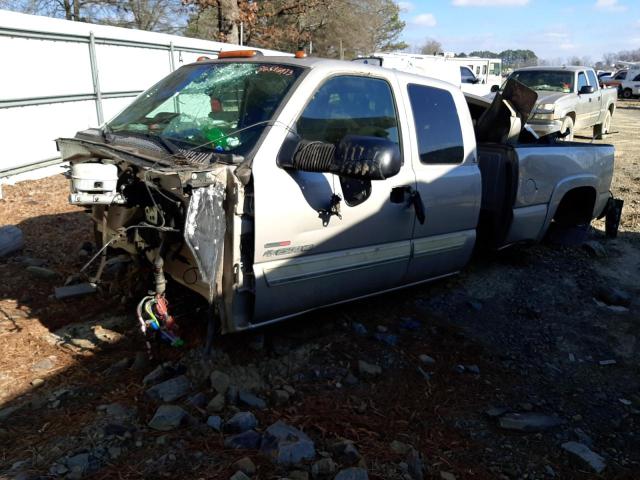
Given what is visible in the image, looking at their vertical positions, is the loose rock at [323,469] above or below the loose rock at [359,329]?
below

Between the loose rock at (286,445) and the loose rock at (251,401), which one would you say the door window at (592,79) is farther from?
the loose rock at (286,445)

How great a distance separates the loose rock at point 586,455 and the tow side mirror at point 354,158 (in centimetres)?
176

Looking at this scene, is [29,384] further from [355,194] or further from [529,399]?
[529,399]

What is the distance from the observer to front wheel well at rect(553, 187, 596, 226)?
6043mm

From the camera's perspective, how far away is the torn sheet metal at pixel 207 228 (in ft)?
9.37

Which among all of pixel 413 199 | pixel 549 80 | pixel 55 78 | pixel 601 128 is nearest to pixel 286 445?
pixel 413 199

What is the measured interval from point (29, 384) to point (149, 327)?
83 cm

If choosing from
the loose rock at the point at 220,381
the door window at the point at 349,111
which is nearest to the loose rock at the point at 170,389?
the loose rock at the point at 220,381

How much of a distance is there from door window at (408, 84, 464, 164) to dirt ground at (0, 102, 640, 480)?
1.26m

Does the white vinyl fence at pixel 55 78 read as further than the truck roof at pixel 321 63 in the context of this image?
Yes

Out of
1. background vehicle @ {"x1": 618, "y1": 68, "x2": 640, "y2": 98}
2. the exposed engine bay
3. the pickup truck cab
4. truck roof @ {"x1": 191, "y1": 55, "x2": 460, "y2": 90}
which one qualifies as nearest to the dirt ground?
the exposed engine bay

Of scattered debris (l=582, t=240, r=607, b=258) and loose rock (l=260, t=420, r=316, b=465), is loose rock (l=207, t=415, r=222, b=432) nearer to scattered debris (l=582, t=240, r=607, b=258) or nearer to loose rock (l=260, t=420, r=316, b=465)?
loose rock (l=260, t=420, r=316, b=465)

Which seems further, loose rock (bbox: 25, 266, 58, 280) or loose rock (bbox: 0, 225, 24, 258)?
loose rock (bbox: 0, 225, 24, 258)

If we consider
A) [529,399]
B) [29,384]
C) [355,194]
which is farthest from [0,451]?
[529,399]
